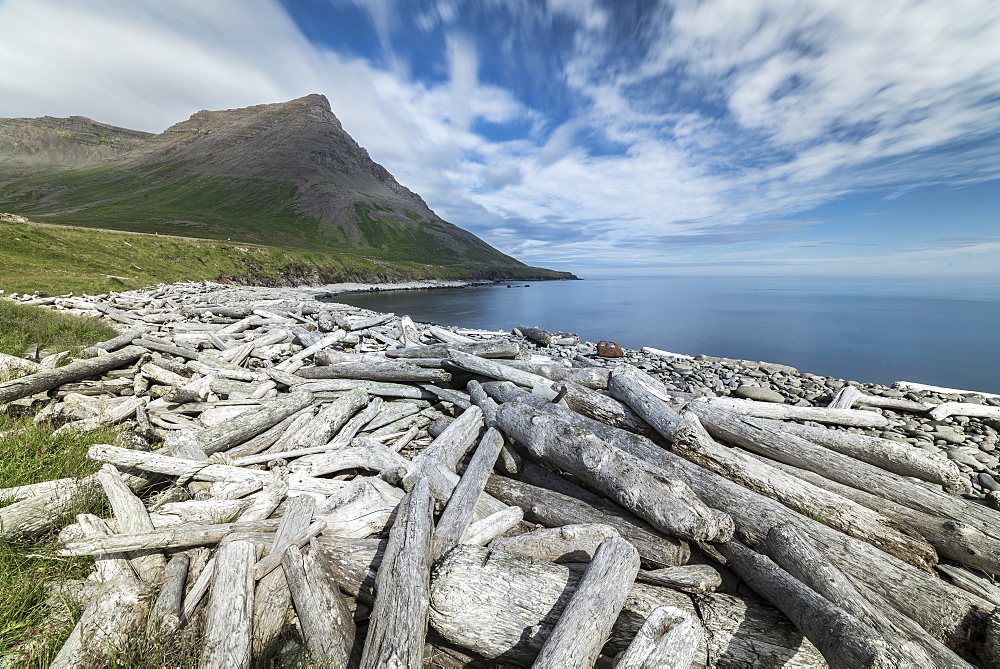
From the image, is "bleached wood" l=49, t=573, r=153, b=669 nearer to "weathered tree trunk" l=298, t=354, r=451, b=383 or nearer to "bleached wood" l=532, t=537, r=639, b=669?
"bleached wood" l=532, t=537, r=639, b=669

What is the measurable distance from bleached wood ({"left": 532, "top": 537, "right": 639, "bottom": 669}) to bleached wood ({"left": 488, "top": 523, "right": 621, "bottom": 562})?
0.56 metres

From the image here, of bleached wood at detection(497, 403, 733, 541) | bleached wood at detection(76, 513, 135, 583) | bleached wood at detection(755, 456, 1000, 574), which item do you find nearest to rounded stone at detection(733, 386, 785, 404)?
bleached wood at detection(755, 456, 1000, 574)

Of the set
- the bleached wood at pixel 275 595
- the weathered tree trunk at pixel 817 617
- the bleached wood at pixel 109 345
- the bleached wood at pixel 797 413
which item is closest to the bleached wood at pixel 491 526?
the bleached wood at pixel 275 595

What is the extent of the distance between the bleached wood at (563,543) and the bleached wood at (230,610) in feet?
8.53

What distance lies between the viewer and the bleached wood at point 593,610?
316 cm

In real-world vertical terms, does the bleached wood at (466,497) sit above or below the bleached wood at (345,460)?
above

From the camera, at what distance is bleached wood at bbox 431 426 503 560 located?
4614 millimetres

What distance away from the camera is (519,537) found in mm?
4754

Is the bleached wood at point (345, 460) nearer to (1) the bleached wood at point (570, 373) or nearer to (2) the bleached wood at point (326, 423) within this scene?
(2) the bleached wood at point (326, 423)

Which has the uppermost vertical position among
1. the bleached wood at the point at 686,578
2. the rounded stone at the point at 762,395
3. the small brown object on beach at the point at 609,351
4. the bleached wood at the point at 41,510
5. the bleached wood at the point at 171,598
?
the bleached wood at the point at 686,578

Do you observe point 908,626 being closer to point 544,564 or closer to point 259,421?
point 544,564

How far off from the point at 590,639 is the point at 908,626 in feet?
10.9

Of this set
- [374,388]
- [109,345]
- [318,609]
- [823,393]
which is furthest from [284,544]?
[823,393]

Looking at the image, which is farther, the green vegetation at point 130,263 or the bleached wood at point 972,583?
the green vegetation at point 130,263
